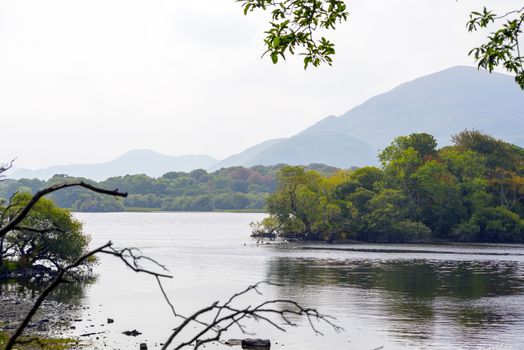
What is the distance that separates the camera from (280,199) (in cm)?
16212

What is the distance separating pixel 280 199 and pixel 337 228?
15510 mm

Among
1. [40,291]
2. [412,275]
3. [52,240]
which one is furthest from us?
[412,275]

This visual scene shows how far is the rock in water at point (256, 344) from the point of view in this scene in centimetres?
4594

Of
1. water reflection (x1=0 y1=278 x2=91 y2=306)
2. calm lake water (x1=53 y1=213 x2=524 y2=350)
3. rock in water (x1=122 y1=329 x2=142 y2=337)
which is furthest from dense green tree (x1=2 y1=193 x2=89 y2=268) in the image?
rock in water (x1=122 y1=329 x2=142 y2=337)

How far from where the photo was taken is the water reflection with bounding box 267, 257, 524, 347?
2149 inches

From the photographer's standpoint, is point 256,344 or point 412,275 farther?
point 412,275

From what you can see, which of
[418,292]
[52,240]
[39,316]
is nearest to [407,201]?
[418,292]

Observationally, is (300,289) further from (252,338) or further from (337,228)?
(337,228)

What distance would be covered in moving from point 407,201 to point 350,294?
9842 centimetres

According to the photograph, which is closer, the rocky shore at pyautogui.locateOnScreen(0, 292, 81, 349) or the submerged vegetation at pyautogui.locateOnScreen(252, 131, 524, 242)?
the rocky shore at pyautogui.locateOnScreen(0, 292, 81, 349)

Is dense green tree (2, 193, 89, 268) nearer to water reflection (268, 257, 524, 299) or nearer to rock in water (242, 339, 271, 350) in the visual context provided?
water reflection (268, 257, 524, 299)

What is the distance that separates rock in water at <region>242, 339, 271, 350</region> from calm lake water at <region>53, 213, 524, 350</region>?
957mm

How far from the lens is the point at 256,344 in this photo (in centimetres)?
4638

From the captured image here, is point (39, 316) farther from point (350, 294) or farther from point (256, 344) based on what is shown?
point (350, 294)
